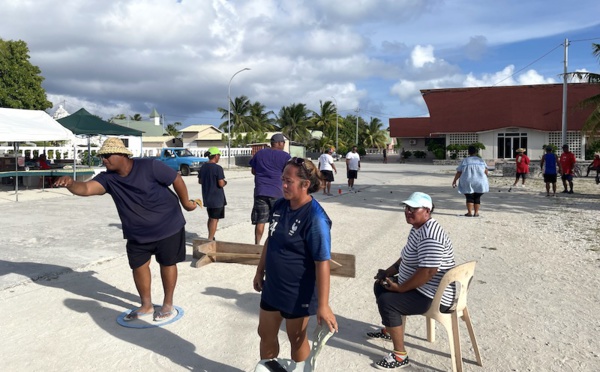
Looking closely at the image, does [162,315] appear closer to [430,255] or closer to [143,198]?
[143,198]

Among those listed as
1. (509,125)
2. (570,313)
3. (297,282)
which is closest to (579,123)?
(509,125)

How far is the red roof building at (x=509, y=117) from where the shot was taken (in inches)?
1650

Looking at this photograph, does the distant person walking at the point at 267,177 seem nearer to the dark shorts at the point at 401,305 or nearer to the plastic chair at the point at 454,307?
the dark shorts at the point at 401,305

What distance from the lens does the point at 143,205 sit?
408cm

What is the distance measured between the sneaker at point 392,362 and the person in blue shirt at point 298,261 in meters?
0.85

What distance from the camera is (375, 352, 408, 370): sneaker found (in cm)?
337

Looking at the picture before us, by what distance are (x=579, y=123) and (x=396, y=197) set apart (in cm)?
3339

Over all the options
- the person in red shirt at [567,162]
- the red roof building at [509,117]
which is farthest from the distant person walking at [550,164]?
the red roof building at [509,117]

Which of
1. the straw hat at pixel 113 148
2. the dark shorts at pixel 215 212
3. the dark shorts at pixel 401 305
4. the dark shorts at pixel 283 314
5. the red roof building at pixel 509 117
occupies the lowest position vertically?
the dark shorts at pixel 401 305

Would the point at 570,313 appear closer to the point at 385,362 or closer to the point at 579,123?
the point at 385,362

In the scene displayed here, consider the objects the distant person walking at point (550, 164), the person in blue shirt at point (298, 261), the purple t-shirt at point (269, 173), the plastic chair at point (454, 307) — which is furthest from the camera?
the distant person walking at point (550, 164)

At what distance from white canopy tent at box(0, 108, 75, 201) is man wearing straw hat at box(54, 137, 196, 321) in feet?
34.4

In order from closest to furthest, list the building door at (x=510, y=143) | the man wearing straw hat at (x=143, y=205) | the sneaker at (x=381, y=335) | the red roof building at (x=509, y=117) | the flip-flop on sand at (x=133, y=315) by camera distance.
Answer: the sneaker at (x=381, y=335) → the man wearing straw hat at (x=143, y=205) → the flip-flop on sand at (x=133, y=315) → the red roof building at (x=509, y=117) → the building door at (x=510, y=143)

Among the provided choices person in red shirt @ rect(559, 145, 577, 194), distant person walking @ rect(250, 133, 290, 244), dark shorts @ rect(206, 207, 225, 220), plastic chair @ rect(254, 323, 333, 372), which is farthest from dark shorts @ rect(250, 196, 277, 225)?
person in red shirt @ rect(559, 145, 577, 194)
